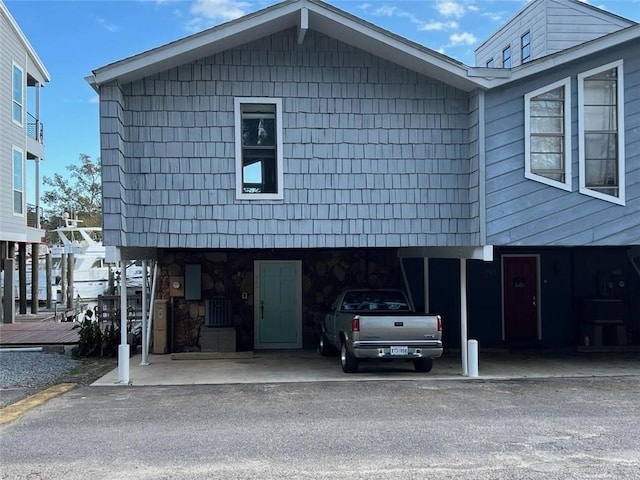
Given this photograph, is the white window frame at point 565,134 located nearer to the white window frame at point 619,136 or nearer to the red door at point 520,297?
the white window frame at point 619,136

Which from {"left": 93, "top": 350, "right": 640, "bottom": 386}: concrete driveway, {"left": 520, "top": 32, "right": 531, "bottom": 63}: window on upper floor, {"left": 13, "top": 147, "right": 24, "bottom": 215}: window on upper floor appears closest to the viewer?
{"left": 93, "top": 350, "right": 640, "bottom": 386}: concrete driveway

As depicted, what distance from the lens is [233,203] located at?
9.53 metres

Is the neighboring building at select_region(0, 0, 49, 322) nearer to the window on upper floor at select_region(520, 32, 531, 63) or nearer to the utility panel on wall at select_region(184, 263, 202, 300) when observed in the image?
the utility panel on wall at select_region(184, 263, 202, 300)

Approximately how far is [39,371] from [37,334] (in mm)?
4548

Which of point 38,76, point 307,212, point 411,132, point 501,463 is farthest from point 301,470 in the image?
point 38,76

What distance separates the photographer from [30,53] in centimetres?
2130

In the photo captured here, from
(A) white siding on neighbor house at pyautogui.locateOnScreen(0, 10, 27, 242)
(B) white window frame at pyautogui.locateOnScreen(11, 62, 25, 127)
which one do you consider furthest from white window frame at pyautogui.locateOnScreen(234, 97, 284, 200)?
(B) white window frame at pyautogui.locateOnScreen(11, 62, 25, 127)

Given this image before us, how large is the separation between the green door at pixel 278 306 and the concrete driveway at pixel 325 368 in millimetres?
636

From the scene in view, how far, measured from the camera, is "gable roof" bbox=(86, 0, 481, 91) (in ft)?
29.6

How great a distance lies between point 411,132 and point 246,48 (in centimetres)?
308

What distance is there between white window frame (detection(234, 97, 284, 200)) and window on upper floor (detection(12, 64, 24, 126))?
537 inches

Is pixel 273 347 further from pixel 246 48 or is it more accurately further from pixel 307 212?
pixel 246 48

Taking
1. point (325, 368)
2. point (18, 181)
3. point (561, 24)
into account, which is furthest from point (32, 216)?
point (561, 24)

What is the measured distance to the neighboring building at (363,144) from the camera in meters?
9.41
